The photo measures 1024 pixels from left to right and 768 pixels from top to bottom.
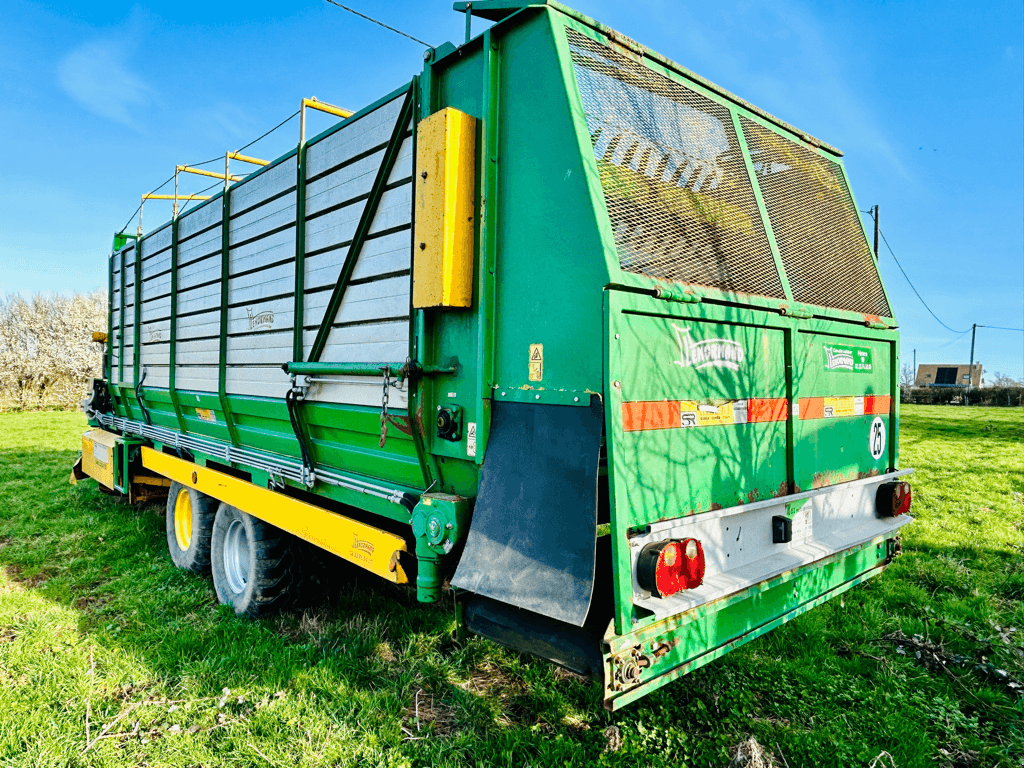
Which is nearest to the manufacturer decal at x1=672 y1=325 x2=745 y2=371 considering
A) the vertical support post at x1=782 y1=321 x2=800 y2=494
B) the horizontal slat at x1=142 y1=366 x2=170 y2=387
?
the vertical support post at x1=782 y1=321 x2=800 y2=494

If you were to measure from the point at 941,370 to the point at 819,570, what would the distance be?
57.5 metres

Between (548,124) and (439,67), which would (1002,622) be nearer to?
(548,124)

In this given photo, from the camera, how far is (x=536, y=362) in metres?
2.29

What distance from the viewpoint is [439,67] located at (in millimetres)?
2789

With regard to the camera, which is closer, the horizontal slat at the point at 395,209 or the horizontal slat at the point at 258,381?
the horizontal slat at the point at 395,209

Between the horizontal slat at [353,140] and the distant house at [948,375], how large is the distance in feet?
168

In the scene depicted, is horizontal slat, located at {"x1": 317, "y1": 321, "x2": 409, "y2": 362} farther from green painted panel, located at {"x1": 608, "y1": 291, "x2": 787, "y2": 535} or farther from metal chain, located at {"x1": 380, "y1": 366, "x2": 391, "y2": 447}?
green painted panel, located at {"x1": 608, "y1": 291, "x2": 787, "y2": 535}

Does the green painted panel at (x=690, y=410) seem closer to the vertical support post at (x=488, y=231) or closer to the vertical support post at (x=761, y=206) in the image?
the vertical support post at (x=761, y=206)

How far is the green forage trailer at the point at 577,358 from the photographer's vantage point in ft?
7.01

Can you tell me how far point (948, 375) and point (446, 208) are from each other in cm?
5831

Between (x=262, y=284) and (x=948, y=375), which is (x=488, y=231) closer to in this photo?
(x=262, y=284)

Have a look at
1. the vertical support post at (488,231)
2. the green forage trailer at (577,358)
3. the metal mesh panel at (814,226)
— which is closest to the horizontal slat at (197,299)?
the green forage trailer at (577,358)

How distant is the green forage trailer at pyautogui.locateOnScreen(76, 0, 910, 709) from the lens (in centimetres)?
214

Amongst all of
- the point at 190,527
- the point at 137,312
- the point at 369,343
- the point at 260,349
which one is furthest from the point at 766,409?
the point at 137,312
